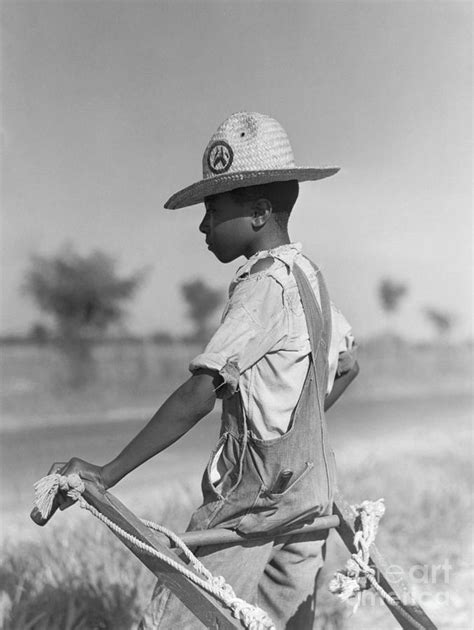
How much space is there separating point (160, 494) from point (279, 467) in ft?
11.5

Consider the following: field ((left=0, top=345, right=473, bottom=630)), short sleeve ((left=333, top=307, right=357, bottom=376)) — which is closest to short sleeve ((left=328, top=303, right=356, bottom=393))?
short sleeve ((left=333, top=307, right=357, bottom=376))

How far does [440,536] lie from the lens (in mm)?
5059

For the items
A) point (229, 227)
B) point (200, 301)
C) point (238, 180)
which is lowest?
point (200, 301)

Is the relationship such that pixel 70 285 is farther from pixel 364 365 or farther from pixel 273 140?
pixel 273 140

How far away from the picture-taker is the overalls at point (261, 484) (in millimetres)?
2391

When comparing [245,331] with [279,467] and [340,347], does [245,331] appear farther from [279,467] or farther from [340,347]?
[340,347]

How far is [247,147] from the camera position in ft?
8.20

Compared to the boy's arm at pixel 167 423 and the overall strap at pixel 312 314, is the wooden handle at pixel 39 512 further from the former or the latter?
the overall strap at pixel 312 314

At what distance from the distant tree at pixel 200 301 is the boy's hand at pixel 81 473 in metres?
19.8

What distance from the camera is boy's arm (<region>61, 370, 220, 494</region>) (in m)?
2.25

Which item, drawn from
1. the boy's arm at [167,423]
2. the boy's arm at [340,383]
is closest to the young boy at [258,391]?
the boy's arm at [167,423]

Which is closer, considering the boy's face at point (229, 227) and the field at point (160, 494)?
the boy's face at point (229, 227)

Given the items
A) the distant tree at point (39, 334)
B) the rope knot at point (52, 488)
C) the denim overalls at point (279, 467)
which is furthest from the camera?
the distant tree at point (39, 334)

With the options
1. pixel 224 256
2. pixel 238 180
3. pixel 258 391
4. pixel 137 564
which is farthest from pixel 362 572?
pixel 137 564
